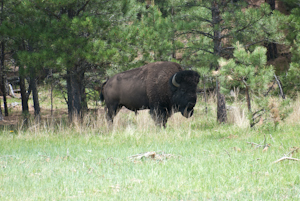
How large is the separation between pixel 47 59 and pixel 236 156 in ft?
23.8

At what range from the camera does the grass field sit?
4.31m

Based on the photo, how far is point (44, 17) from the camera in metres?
12.0

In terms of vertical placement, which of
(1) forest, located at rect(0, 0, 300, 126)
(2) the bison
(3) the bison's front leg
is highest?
(1) forest, located at rect(0, 0, 300, 126)

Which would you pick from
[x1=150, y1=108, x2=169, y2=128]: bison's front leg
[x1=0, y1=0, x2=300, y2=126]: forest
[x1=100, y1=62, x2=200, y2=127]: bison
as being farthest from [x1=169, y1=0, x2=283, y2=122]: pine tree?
[x1=150, y1=108, x2=169, y2=128]: bison's front leg

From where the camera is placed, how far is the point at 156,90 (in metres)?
10.5

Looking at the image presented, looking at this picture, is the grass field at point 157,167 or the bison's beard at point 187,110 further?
the bison's beard at point 187,110

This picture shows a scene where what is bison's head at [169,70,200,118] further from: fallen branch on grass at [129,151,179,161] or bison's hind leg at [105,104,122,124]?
fallen branch on grass at [129,151,179,161]

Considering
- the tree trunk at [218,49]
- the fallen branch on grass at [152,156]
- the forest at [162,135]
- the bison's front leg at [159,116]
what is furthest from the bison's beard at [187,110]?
the fallen branch on grass at [152,156]

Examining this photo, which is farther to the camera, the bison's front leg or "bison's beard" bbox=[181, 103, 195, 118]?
the bison's front leg

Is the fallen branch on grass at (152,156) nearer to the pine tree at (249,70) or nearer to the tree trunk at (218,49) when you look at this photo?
the pine tree at (249,70)

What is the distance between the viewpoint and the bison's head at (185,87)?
32.6 feet

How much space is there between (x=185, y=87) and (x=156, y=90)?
3.28 ft

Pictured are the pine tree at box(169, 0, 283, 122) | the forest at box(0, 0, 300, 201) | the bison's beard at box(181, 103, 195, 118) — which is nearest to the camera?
the forest at box(0, 0, 300, 201)

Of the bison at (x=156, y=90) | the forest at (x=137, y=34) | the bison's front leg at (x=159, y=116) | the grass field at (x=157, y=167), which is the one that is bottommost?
the grass field at (x=157, y=167)
